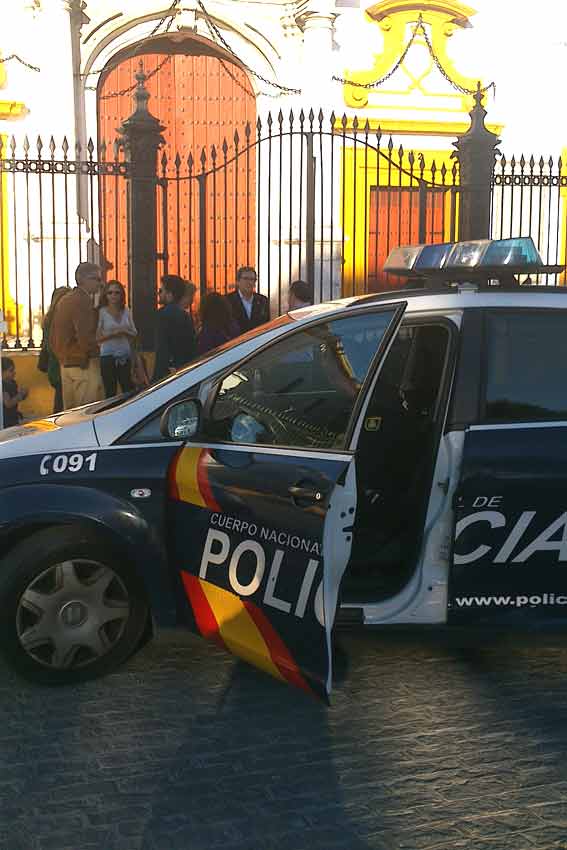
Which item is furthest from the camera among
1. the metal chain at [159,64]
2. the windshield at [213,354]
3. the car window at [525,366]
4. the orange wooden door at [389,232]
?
the orange wooden door at [389,232]

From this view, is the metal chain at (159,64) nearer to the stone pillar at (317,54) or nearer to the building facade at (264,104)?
A: the building facade at (264,104)

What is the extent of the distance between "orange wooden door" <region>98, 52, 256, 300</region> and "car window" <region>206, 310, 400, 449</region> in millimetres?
11644

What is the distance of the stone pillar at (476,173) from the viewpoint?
12258 millimetres

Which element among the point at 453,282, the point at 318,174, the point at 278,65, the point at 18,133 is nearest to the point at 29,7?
the point at 18,133

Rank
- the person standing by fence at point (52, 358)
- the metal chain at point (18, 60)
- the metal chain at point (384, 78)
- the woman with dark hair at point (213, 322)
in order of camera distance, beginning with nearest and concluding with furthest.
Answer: the woman with dark hair at point (213, 322)
the person standing by fence at point (52, 358)
the metal chain at point (18, 60)
the metal chain at point (384, 78)

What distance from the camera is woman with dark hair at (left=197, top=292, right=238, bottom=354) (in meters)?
8.97

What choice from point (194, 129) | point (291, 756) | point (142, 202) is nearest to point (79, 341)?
point (142, 202)

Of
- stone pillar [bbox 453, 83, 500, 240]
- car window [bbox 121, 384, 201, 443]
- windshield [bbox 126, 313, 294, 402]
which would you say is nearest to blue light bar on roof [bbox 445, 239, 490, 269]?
windshield [bbox 126, 313, 294, 402]

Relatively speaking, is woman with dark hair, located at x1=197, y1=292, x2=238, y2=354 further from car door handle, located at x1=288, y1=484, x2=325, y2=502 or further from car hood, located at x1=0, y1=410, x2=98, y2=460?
car door handle, located at x1=288, y1=484, x2=325, y2=502

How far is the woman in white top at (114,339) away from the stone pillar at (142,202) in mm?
1707

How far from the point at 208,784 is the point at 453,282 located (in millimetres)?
2364

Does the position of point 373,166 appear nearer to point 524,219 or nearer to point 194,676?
point 524,219

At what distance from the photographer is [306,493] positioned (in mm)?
3684

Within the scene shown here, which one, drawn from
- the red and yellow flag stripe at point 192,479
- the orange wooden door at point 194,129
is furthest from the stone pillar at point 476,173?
the red and yellow flag stripe at point 192,479
